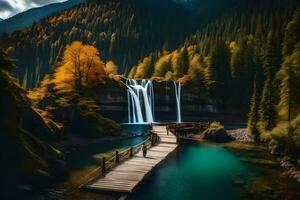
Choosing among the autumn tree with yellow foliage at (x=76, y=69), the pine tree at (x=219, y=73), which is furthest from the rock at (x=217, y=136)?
the pine tree at (x=219, y=73)

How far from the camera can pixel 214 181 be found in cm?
3275

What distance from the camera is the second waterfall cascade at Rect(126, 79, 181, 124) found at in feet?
269

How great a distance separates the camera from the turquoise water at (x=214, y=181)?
2855cm

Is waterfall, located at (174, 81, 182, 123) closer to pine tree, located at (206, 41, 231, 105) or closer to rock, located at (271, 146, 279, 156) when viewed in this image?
pine tree, located at (206, 41, 231, 105)

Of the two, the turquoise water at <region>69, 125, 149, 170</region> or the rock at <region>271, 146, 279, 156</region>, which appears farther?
the rock at <region>271, 146, 279, 156</region>

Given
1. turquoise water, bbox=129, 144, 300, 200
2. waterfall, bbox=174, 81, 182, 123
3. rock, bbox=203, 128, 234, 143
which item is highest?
waterfall, bbox=174, 81, 182, 123

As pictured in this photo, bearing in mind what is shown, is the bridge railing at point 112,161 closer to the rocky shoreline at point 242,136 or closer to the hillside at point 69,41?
the rocky shoreline at point 242,136

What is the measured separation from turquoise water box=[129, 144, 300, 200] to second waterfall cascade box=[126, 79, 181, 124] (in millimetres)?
38820

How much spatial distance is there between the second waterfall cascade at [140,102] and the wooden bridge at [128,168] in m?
35.0

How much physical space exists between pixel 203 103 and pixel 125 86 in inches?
960

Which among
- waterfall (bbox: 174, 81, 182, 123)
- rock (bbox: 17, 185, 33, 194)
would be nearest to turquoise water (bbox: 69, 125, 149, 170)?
rock (bbox: 17, 185, 33, 194)

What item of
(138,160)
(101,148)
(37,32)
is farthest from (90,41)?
(138,160)

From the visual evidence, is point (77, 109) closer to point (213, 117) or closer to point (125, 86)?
point (125, 86)

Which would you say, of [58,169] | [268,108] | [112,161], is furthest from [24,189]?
[268,108]
